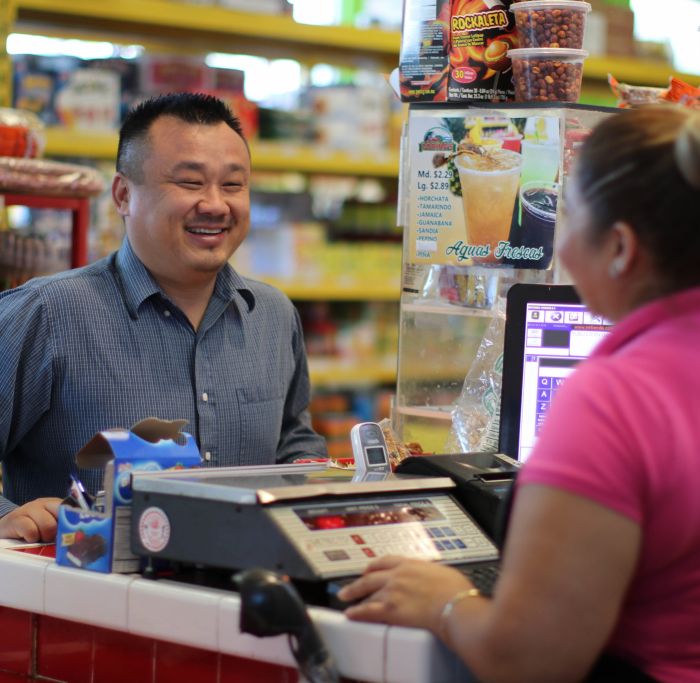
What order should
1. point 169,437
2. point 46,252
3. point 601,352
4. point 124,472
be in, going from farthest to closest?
point 46,252
point 169,437
point 124,472
point 601,352

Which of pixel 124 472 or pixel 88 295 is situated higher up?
pixel 88 295

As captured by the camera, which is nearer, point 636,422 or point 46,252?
point 636,422

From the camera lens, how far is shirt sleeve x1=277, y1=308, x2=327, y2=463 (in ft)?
9.06

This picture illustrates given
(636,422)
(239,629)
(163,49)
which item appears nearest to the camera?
(636,422)

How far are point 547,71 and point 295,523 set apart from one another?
1.15 m

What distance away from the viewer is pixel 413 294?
2396 mm

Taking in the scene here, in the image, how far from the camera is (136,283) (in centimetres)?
250

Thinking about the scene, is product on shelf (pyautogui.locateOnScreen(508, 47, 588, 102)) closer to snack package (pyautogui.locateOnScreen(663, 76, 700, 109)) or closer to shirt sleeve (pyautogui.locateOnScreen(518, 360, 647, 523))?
snack package (pyautogui.locateOnScreen(663, 76, 700, 109))

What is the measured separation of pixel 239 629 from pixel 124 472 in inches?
11.8

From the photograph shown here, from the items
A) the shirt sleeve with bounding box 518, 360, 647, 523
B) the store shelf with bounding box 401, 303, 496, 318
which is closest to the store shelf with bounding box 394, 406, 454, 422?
the store shelf with bounding box 401, 303, 496, 318

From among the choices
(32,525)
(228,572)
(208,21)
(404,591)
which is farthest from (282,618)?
(208,21)

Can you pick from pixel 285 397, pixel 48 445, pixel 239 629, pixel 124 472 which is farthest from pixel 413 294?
pixel 239 629

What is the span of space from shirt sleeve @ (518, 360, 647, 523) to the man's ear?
163 centimetres

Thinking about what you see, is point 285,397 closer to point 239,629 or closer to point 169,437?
point 169,437
